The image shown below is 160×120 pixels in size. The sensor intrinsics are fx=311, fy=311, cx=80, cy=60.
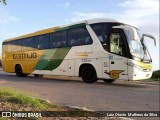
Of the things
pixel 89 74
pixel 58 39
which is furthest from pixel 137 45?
pixel 58 39

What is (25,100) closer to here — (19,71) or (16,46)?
(19,71)

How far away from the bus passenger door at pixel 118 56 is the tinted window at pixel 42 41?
230 inches

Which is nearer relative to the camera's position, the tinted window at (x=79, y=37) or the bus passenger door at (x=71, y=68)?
the tinted window at (x=79, y=37)

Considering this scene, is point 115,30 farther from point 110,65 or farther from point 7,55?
point 7,55

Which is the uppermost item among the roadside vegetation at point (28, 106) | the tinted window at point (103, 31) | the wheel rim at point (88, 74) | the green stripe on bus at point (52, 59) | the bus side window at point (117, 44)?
the tinted window at point (103, 31)

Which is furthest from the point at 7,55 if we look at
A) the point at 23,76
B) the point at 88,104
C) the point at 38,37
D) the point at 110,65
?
the point at 88,104

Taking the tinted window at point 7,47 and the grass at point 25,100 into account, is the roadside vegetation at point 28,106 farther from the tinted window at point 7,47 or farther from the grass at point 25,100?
the tinted window at point 7,47

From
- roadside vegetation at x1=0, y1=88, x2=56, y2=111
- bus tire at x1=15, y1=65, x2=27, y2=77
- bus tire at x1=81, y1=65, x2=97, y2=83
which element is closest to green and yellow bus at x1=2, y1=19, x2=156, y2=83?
bus tire at x1=81, y1=65, x2=97, y2=83

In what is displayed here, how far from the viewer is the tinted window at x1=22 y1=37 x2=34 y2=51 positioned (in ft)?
72.7

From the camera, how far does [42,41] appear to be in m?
21.0

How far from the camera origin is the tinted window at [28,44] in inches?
873

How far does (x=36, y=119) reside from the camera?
6.32 metres

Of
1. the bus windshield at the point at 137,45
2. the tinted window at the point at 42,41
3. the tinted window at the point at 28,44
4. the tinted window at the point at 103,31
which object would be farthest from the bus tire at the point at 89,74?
the tinted window at the point at 28,44

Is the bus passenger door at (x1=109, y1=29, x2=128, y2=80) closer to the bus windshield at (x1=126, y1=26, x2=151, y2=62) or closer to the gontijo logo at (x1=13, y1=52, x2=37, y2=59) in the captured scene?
the bus windshield at (x1=126, y1=26, x2=151, y2=62)
